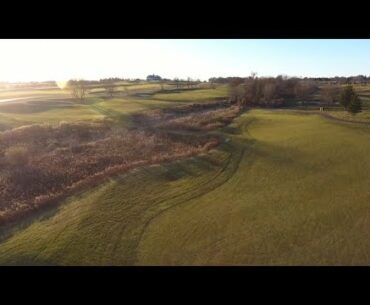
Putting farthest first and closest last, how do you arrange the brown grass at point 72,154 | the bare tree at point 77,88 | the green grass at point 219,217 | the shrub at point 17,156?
the bare tree at point 77,88 < the shrub at point 17,156 < the brown grass at point 72,154 < the green grass at point 219,217

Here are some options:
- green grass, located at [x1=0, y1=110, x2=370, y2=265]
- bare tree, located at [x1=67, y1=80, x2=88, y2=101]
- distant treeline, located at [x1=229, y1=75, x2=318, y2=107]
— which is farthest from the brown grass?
bare tree, located at [x1=67, y1=80, x2=88, y2=101]

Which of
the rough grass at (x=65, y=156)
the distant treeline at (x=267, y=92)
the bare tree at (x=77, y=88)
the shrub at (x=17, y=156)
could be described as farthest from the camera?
the bare tree at (x=77, y=88)

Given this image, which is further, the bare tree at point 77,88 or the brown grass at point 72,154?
the bare tree at point 77,88

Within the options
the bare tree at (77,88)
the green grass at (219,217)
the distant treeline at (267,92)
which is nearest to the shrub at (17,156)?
the green grass at (219,217)

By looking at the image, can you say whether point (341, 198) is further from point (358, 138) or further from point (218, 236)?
point (358, 138)

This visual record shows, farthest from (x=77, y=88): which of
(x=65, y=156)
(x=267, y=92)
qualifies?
(x=65, y=156)

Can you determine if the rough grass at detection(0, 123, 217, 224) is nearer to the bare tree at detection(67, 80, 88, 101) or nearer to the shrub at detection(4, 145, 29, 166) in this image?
the shrub at detection(4, 145, 29, 166)

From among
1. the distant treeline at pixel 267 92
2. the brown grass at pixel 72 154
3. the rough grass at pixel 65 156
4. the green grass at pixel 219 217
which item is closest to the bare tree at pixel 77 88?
the distant treeline at pixel 267 92

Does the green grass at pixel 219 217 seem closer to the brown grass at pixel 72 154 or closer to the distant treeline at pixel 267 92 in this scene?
the brown grass at pixel 72 154
